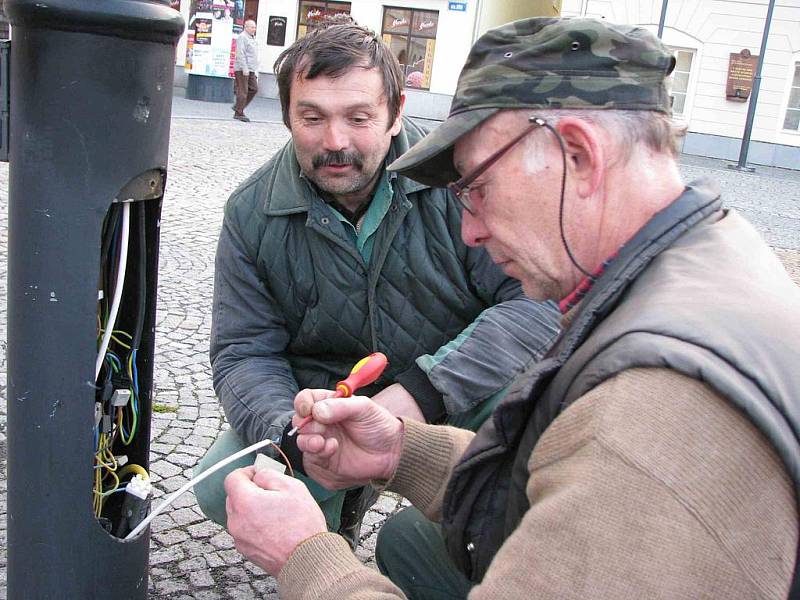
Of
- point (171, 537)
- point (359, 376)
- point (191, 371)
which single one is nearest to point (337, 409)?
point (359, 376)

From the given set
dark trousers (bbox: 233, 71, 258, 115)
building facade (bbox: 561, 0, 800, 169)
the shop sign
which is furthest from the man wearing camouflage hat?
the shop sign

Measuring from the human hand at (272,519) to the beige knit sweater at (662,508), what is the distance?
20.2 inches

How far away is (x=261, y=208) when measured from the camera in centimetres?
254

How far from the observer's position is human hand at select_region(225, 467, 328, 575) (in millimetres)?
1532

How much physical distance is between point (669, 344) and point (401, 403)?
4.47 feet

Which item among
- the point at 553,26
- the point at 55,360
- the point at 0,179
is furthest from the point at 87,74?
the point at 0,179

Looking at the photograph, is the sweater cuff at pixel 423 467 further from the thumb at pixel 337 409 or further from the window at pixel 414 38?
the window at pixel 414 38

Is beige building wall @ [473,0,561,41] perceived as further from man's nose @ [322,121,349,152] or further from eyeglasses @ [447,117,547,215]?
eyeglasses @ [447,117,547,215]

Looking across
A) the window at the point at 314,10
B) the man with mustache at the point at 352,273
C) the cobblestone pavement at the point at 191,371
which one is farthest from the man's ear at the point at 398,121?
the window at the point at 314,10

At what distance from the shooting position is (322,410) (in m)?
1.87

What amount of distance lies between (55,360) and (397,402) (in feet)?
3.03

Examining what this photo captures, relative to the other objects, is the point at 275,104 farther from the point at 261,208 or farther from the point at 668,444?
the point at 668,444

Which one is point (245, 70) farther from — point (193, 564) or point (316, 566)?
point (316, 566)

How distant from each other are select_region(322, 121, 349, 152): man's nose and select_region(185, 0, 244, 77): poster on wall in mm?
16454
